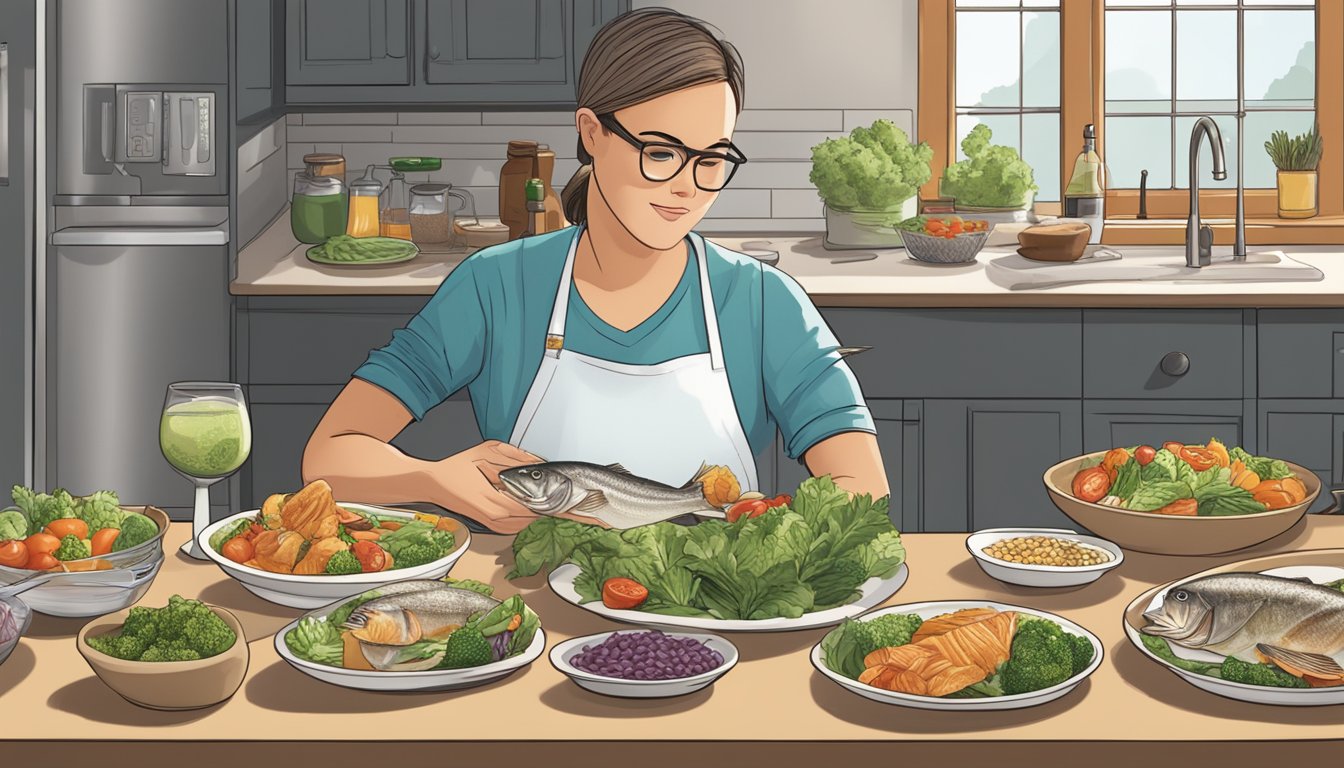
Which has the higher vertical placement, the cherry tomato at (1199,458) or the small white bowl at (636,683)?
the cherry tomato at (1199,458)

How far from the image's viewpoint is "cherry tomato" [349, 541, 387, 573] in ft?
5.86

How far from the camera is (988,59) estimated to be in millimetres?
4430

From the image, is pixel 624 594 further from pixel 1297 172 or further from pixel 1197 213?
pixel 1297 172

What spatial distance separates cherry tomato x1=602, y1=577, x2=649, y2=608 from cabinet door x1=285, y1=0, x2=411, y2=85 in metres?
2.47

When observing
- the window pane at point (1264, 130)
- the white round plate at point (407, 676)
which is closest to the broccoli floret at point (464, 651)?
the white round plate at point (407, 676)

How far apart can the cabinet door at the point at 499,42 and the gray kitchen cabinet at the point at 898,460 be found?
3.53 ft

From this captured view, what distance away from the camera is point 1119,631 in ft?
5.74

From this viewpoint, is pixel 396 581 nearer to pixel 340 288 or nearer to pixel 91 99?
pixel 340 288

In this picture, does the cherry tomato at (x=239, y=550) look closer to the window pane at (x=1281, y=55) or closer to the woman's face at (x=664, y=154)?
the woman's face at (x=664, y=154)

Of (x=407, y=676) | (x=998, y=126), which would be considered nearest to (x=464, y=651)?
(x=407, y=676)

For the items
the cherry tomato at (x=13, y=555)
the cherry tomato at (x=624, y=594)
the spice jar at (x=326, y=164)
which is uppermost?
the spice jar at (x=326, y=164)

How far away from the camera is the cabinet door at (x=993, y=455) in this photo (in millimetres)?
3596

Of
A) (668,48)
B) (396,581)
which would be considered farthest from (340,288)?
(396,581)

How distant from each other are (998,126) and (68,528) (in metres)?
3.20
